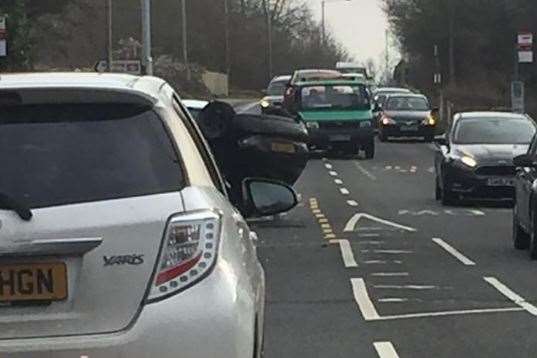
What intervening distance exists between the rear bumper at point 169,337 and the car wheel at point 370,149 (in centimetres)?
3076

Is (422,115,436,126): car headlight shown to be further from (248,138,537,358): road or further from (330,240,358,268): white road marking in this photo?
(330,240,358,268): white road marking

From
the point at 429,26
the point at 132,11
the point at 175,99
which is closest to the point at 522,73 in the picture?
the point at 429,26

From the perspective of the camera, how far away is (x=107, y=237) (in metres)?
4.90

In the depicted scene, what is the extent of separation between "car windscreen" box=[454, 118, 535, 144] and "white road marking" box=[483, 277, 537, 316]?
10.4m

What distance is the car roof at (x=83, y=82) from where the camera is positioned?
5215mm

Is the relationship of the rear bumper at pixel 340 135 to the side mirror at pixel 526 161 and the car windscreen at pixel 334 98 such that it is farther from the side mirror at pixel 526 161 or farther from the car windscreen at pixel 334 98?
the side mirror at pixel 526 161

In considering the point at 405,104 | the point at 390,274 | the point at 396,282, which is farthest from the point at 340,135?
the point at 396,282

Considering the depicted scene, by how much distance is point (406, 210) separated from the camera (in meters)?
21.3

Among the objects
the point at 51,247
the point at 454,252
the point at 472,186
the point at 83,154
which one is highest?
the point at 83,154

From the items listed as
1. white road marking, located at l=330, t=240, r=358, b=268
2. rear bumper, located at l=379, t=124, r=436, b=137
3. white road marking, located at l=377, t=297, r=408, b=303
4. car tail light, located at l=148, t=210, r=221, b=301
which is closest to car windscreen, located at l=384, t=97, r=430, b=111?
rear bumper, located at l=379, t=124, r=436, b=137

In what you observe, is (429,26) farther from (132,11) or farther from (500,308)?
(500,308)

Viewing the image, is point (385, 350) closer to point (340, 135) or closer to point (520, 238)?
point (520, 238)

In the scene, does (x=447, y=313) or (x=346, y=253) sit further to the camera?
(x=346, y=253)

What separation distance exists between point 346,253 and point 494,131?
908cm
